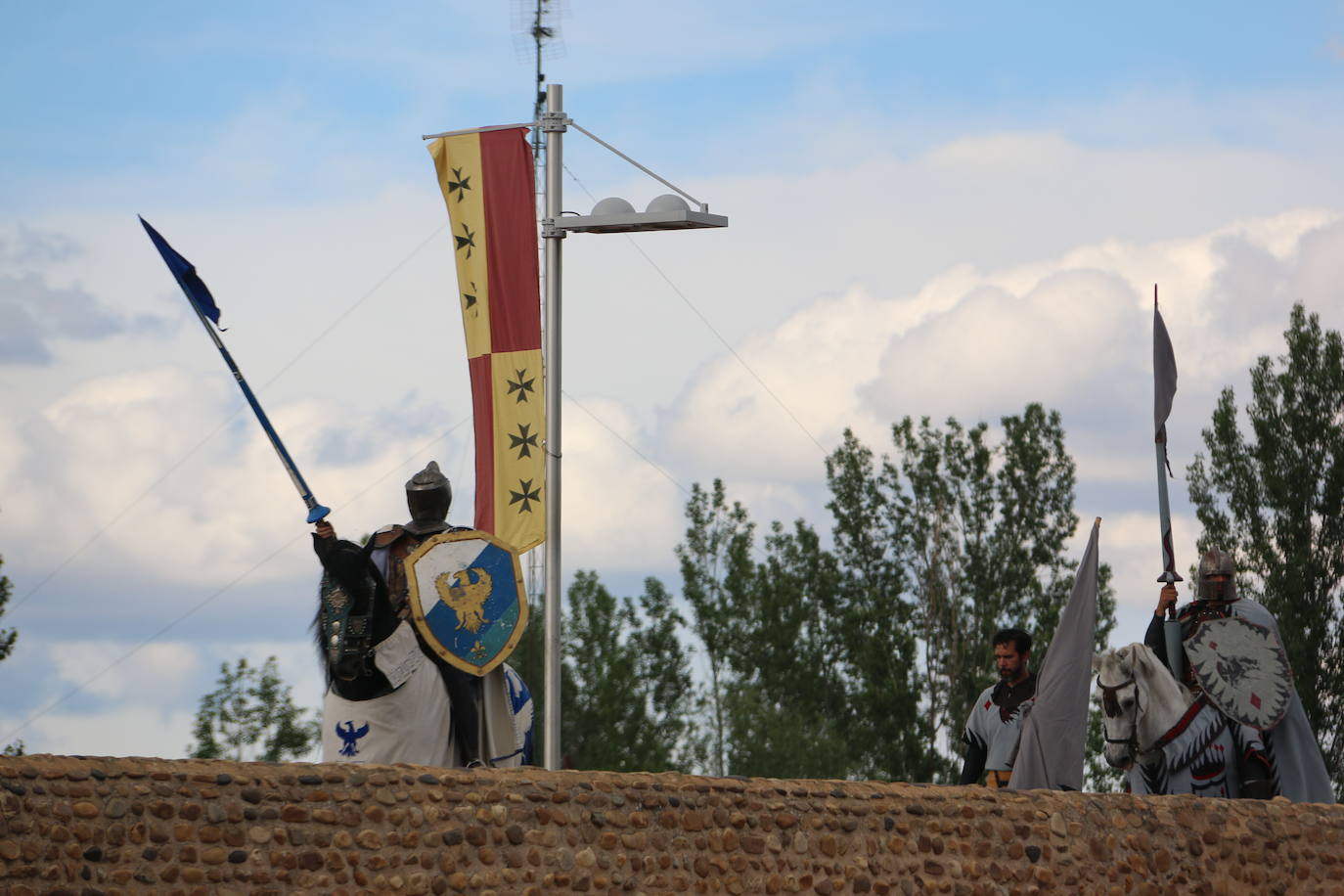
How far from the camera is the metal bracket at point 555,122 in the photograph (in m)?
13.4

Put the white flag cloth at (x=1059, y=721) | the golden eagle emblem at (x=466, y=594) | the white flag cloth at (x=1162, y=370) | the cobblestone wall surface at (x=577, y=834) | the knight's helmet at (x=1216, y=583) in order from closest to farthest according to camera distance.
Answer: the cobblestone wall surface at (x=577, y=834) < the golden eagle emblem at (x=466, y=594) < the white flag cloth at (x=1059, y=721) < the knight's helmet at (x=1216, y=583) < the white flag cloth at (x=1162, y=370)

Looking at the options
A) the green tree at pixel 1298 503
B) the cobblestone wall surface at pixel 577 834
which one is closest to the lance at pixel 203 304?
the cobblestone wall surface at pixel 577 834

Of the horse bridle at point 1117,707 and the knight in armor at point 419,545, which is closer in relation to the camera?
the knight in armor at point 419,545

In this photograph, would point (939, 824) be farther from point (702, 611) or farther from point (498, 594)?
point (702, 611)

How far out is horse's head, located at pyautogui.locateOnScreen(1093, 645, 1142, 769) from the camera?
10.3 metres

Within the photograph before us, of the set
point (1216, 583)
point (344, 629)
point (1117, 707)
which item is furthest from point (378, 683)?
point (1216, 583)

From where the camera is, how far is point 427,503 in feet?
29.2

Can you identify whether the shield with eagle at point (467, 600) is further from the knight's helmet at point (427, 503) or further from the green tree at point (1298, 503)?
the green tree at point (1298, 503)

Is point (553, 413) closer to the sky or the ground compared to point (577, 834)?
closer to the sky

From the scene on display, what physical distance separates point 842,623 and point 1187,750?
73.2ft

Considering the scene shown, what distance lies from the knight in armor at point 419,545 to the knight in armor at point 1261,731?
4.15m

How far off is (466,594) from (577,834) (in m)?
1.36

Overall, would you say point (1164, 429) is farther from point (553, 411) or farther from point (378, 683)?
point (378, 683)

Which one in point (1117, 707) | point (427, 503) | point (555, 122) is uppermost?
point (555, 122)
